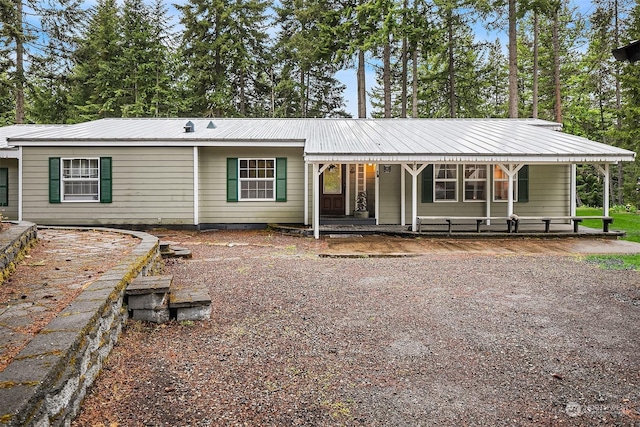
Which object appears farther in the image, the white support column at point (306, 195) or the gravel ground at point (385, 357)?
the white support column at point (306, 195)

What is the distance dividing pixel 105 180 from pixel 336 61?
43.5 ft

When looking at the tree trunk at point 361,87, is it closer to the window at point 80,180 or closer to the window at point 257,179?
the window at point 257,179

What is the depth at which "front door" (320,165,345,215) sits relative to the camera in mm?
13602

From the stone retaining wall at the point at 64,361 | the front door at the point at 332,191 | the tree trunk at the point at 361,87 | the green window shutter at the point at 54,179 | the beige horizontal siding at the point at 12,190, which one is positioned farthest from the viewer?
the tree trunk at the point at 361,87

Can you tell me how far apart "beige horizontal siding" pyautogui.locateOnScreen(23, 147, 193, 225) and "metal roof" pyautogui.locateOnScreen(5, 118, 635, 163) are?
0.36 meters

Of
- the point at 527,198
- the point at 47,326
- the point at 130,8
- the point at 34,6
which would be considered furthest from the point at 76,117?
the point at 47,326

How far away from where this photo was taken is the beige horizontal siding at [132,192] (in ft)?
38.9

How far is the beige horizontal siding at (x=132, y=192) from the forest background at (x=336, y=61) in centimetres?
839

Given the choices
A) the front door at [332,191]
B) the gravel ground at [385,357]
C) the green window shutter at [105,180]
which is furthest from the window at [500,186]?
the green window shutter at [105,180]

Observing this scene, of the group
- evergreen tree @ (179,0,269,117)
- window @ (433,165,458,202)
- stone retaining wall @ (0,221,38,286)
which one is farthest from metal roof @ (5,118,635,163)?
evergreen tree @ (179,0,269,117)

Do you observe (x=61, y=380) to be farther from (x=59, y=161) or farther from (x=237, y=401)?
(x=59, y=161)

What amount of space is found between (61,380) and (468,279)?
5382 mm

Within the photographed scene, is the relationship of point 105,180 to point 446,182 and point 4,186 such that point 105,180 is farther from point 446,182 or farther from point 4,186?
point 446,182

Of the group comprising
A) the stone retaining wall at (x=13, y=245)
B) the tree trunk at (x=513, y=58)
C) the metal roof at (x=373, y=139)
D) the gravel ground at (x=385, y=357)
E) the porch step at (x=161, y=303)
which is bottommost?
the gravel ground at (x=385, y=357)
